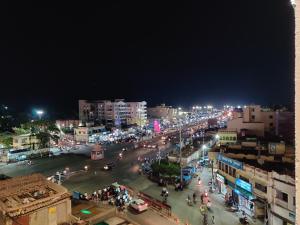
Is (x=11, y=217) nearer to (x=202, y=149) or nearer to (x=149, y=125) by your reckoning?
(x=202, y=149)

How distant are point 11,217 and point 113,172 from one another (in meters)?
28.8

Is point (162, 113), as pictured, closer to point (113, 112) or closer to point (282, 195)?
point (113, 112)

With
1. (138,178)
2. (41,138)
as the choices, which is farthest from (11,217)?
(41,138)

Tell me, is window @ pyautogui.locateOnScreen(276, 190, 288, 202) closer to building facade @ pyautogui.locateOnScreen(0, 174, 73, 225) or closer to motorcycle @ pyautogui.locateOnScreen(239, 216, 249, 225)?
motorcycle @ pyautogui.locateOnScreen(239, 216, 249, 225)

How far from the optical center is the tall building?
112812mm

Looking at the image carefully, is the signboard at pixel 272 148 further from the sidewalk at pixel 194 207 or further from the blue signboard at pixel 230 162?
the sidewalk at pixel 194 207

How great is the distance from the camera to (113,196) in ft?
95.4

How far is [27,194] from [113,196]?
14.6 meters

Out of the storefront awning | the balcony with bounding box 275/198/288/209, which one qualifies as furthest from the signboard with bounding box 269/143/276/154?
the balcony with bounding box 275/198/288/209

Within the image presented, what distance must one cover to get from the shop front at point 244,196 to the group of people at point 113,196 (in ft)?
37.3

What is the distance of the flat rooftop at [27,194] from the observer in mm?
13415

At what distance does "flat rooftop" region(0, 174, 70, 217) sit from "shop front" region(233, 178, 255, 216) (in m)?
17.2

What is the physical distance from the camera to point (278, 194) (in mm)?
20719

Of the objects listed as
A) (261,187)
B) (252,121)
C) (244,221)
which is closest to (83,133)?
(252,121)
